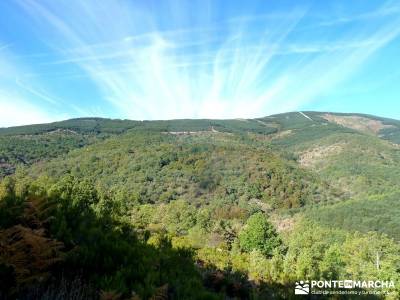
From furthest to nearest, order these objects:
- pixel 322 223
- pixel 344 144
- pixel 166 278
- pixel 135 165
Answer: pixel 344 144
pixel 135 165
pixel 322 223
pixel 166 278

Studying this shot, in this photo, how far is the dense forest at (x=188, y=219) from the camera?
15.6ft

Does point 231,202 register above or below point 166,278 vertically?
below

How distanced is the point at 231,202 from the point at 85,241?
375ft

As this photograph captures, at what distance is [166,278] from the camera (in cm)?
527

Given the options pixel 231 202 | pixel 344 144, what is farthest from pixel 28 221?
pixel 344 144

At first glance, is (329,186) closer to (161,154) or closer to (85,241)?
(161,154)

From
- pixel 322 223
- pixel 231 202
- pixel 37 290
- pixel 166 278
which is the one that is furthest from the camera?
pixel 231 202
